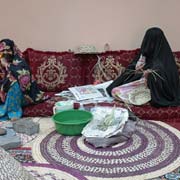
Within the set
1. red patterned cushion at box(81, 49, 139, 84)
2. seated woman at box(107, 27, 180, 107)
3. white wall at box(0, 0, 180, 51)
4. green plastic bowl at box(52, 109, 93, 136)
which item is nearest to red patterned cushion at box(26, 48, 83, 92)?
red patterned cushion at box(81, 49, 139, 84)

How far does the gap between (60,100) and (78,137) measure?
2.46 ft

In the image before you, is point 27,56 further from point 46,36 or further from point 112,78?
point 112,78

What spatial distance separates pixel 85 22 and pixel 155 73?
1.13 meters

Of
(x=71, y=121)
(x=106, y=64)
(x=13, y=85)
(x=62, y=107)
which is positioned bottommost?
(x=71, y=121)

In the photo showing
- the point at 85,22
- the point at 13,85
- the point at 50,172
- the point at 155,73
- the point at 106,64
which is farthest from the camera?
the point at 85,22

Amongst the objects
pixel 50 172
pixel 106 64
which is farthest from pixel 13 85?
pixel 50 172

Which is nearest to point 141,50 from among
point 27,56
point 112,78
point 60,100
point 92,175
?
point 112,78

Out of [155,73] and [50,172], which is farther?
[155,73]

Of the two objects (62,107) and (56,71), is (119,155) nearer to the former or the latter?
(62,107)

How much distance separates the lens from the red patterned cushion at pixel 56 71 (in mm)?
3633

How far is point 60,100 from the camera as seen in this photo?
10.8ft

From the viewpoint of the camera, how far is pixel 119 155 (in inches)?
91.6

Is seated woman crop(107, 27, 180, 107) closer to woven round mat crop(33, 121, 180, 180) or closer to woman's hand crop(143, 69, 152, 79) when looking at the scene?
woman's hand crop(143, 69, 152, 79)

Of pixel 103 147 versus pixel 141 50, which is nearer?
pixel 103 147
